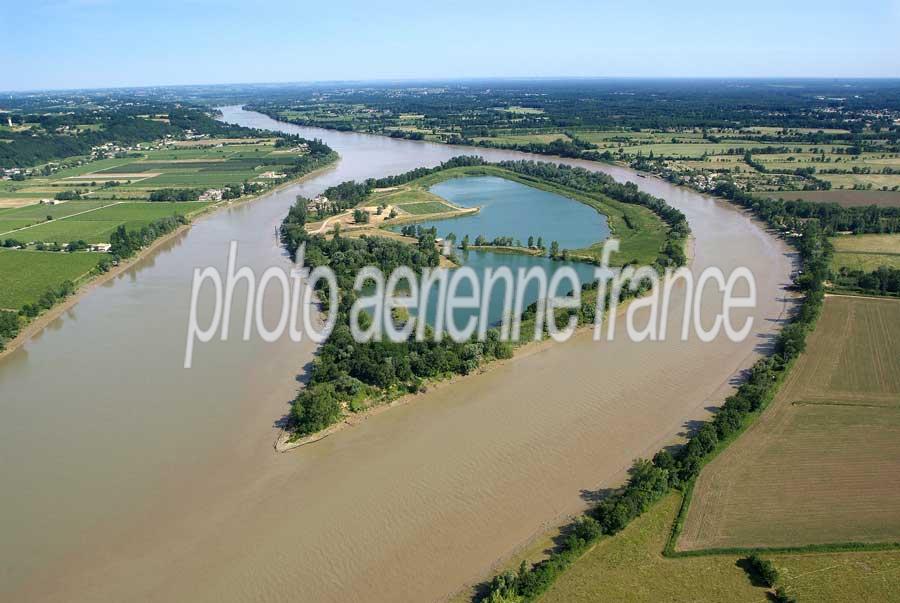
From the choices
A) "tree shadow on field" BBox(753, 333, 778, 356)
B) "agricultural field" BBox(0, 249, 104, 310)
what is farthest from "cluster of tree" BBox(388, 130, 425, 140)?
"tree shadow on field" BBox(753, 333, 778, 356)

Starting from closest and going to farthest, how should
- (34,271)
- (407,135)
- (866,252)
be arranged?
(34,271)
(866,252)
(407,135)

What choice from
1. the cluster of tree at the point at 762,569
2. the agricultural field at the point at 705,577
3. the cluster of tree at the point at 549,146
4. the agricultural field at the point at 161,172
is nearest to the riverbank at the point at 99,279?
the agricultural field at the point at 161,172

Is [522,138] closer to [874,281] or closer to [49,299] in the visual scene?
[874,281]

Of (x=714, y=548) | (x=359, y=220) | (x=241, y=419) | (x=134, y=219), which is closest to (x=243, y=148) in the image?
(x=134, y=219)

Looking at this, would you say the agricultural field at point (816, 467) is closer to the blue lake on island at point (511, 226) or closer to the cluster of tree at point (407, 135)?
the blue lake on island at point (511, 226)

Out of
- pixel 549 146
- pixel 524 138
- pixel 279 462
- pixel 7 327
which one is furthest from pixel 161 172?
pixel 279 462

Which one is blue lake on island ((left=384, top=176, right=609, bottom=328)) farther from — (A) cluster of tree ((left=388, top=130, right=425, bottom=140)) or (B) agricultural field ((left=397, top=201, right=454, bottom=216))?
(A) cluster of tree ((left=388, top=130, right=425, bottom=140))
